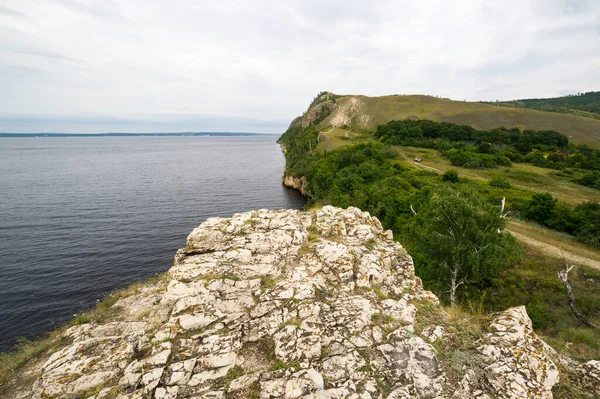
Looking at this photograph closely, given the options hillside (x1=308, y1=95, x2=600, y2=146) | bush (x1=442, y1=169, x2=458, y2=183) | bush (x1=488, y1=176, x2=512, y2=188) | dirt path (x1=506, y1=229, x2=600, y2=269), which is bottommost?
dirt path (x1=506, y1=229, x2=600, y2=269)

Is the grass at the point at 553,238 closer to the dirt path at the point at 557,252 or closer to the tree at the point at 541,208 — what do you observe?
the dirt path at the point at 557,252

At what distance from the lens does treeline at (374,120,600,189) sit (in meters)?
55.4

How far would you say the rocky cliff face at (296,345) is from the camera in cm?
820

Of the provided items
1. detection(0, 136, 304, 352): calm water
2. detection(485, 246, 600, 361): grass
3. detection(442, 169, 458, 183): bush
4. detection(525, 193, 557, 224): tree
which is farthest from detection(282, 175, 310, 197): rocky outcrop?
detection(485, 246, 600, 361): grass

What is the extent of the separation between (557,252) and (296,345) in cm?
3128

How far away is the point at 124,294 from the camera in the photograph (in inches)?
760

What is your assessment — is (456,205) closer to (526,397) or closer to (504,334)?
(504,334)

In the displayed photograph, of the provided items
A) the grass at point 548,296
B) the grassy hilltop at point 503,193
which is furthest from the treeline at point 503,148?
the grass at point 548,296

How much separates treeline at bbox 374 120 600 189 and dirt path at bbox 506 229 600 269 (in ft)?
106

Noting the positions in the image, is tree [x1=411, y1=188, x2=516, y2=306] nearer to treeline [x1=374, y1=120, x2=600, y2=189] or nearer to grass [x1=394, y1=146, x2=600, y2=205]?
grass [x1=394, y1=146, x2=600, y2=205]

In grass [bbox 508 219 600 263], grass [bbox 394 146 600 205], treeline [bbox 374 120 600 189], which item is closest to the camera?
grass [bbox 508 219 600 263]

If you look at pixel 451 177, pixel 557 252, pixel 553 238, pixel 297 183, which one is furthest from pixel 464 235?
pixel 297 183

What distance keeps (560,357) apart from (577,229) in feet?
101

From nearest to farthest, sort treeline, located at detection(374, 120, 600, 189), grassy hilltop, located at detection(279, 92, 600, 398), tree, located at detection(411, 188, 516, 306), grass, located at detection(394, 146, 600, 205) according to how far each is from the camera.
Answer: tree, located at detection(411, 188, 516, 306)
grassy hilltop, located at detection(279, 92, 600, 398)
grass, located at detection(394, 146, 600, 205)
treeline, located at detection(374, 120, 600, 189)
